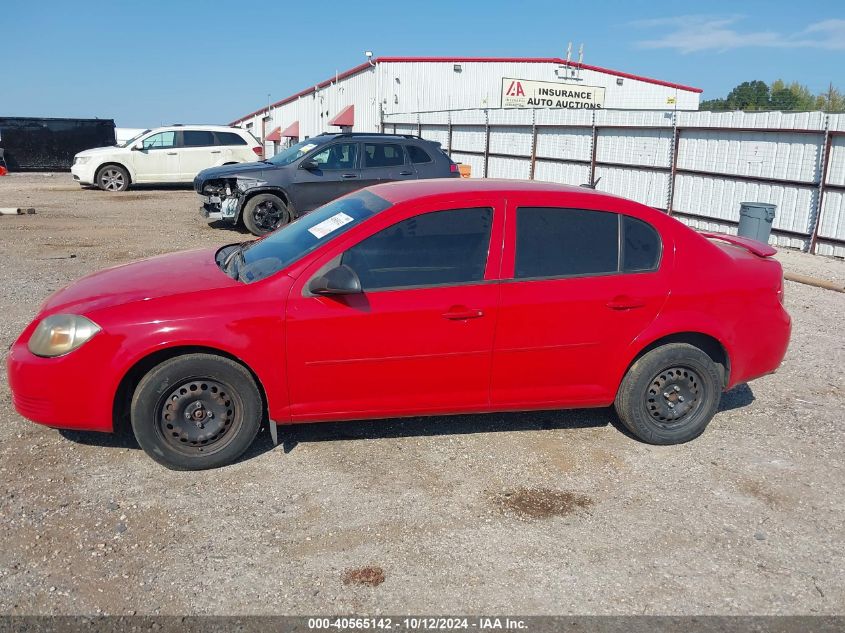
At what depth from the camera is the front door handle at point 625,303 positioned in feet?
14.7

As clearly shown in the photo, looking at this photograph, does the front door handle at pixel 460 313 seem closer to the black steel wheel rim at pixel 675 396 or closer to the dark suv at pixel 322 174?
the black steel wheel rim at pixel 675 396

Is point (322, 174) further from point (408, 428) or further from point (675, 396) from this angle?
point (675, 396)

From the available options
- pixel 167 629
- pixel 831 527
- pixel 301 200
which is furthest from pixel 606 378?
pixel 301 200

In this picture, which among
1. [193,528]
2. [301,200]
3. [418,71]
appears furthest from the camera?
[418,71]

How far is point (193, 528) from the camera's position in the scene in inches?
146

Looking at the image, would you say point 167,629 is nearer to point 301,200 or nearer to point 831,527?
Result: point 831,527

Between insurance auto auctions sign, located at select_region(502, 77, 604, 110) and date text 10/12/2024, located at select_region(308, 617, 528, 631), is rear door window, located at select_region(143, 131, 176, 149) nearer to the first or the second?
insurance auto auctions sign, located at select_region(502, 77, 604, 110)

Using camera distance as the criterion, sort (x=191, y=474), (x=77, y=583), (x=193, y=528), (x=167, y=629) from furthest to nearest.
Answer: (x=191, y=474), (x=193, y=528), (x=77, y=583), (x=167, y=629)

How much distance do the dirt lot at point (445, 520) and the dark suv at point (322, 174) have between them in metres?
7.64

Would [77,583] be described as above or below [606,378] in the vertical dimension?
below

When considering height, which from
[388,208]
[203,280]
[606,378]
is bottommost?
[606,378]

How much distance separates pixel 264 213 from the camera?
12922 mm

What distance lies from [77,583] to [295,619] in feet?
3.31

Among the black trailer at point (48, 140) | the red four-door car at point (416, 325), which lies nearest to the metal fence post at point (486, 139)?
the black trailer at point (48, 140)
